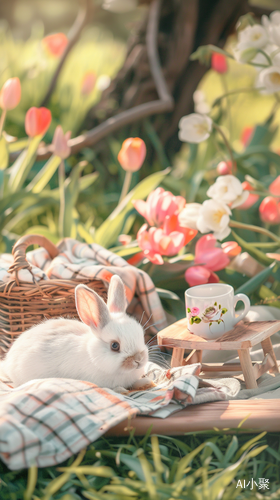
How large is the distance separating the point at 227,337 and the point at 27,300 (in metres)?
0.68

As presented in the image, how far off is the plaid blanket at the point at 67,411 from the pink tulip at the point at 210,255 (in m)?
0.53

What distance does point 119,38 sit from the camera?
421 centimetres

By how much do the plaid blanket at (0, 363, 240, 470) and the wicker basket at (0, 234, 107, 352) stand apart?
1.16 ft

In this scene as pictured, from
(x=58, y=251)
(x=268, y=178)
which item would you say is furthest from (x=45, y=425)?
(x=268, y=178)

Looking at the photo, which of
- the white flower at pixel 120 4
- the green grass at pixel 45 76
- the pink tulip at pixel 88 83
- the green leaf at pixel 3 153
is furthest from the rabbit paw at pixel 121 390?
the white flower at pixel 120 4

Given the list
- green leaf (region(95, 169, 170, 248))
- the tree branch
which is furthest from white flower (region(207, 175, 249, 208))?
the tree branch

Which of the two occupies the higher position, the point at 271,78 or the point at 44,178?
the point at 271,78

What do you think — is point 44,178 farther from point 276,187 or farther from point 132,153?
point 276,187

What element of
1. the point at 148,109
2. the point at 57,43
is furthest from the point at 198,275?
the point at 57,43

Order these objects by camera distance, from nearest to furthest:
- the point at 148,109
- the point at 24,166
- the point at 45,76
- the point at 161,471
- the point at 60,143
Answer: the point at 161,471 → the point at 60,143 → the point at 24,166 → the point at 148,109 → the point at 45,76

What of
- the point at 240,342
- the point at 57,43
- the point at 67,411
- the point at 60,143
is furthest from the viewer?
the point at 57,43

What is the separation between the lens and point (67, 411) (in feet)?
3.36

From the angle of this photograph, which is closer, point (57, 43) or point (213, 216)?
point (213, 216)

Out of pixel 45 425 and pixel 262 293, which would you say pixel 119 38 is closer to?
pixel 262 293
